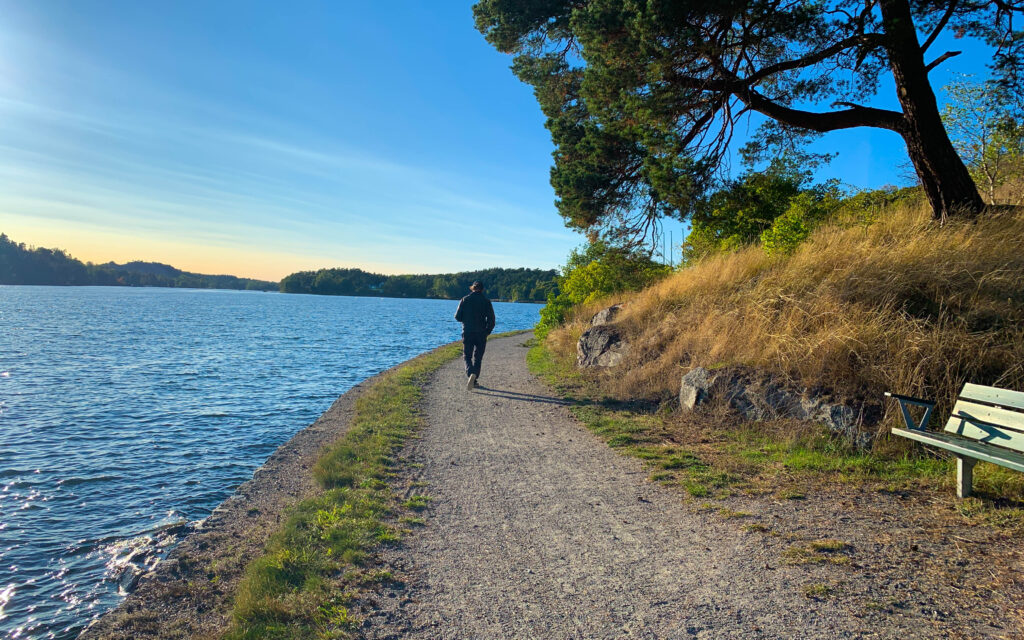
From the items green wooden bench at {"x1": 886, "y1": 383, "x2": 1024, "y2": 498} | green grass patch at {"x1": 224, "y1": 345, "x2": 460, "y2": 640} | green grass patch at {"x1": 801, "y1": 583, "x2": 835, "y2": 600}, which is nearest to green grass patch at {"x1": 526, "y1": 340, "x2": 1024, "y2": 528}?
green wooden bench at {"x1": 886, "y1": 383, "x2": 1024, "y2": 498}

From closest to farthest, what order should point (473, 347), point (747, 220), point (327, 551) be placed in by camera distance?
point (327, 551)
point (473, 347)
point (747, 220)

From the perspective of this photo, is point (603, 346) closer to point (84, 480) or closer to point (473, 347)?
point (473, 347)

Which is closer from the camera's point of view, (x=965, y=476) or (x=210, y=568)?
(x=965, y=476)

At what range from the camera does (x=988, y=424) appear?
15.8 feet

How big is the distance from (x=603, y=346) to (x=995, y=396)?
792cm

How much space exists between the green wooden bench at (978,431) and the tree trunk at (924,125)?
17.0 feet

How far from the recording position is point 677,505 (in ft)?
17.0

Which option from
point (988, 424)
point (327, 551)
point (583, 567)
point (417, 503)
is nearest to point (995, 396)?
point (988, 424)

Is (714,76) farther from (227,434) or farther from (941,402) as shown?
(227,434)

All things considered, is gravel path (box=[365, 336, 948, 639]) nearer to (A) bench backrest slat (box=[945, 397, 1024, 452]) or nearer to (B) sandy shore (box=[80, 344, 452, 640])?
(B) sandy shore (box=[80, 344, 452, 640])

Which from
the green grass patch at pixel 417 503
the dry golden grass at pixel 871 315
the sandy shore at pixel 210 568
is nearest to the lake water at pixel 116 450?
the sandy shore at pixel 210 568

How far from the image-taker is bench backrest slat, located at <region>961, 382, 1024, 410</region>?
14.8 feet

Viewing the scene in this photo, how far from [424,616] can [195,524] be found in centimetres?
419

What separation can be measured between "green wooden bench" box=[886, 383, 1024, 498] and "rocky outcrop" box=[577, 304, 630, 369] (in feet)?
21.5
